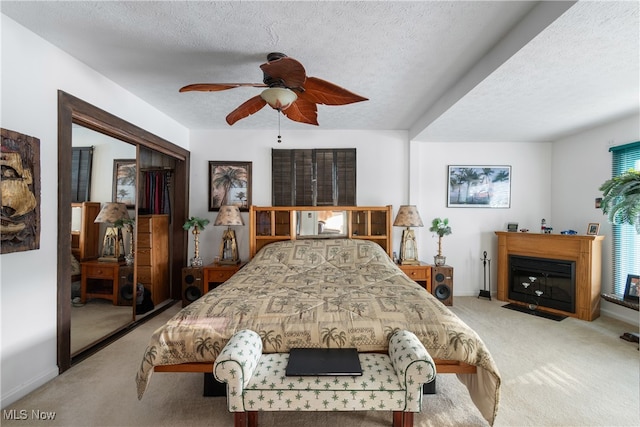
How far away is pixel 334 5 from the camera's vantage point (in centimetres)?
166

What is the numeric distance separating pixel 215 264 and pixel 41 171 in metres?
2.15

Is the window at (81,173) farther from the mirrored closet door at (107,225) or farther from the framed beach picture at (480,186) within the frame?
the framed beach picture at (480,186)

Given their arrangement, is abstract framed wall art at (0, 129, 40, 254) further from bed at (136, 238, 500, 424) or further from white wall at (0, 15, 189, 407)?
bed at (136, 238, 500, 424)

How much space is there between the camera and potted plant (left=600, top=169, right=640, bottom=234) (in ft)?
8.45

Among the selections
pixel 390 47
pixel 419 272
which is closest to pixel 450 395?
pixel 419 272

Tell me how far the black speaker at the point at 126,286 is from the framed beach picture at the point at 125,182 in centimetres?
68

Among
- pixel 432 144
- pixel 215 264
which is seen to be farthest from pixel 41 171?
pixel 432 144

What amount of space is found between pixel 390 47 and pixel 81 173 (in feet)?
9.05

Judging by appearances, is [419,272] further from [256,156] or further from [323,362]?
[256,156]

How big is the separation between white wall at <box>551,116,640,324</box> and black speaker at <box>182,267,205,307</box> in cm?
520

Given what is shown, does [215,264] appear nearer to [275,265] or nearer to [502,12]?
[275,265]

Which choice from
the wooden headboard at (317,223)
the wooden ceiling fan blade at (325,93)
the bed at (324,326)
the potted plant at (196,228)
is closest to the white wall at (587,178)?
the wooden headboard at (317,223)

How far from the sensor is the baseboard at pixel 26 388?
1.82 m

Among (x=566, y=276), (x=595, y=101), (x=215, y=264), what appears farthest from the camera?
(x=215, y=264)
